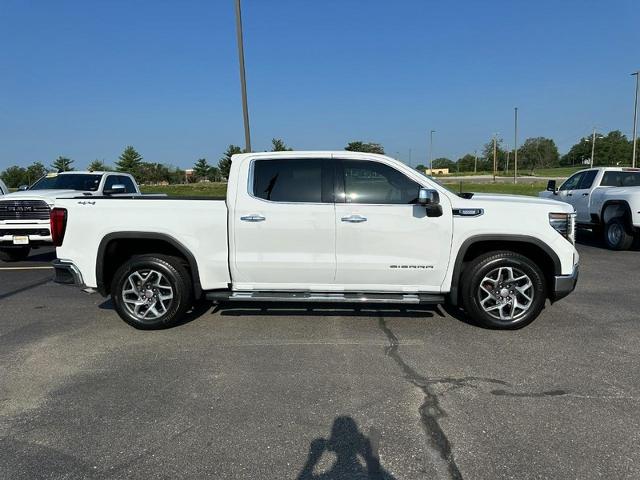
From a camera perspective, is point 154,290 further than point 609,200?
No

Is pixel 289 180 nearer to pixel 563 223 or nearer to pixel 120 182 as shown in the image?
pixel 563 223

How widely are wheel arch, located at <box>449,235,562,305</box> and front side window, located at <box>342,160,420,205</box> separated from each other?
79cm

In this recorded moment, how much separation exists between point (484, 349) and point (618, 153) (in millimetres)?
108932

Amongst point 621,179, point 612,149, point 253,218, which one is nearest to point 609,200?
point 621,179

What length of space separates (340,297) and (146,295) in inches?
85.6

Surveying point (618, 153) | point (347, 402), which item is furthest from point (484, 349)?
point (618, 153)

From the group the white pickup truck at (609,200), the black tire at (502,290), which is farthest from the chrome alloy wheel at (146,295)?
the white pickup truck at (609,200)

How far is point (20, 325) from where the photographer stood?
5.47 metres

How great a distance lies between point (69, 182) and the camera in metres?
11.1

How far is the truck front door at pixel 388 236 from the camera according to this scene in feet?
16.2

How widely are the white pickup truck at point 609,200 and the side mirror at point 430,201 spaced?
7285 millimetres

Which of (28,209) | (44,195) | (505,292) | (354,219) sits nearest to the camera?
(354,219)

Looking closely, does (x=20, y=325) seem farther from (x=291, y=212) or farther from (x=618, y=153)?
(x=618, y=153)

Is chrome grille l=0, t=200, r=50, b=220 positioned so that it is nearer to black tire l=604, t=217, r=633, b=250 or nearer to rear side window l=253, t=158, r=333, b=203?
rear side window l=253, t=158, r=333, b=203
